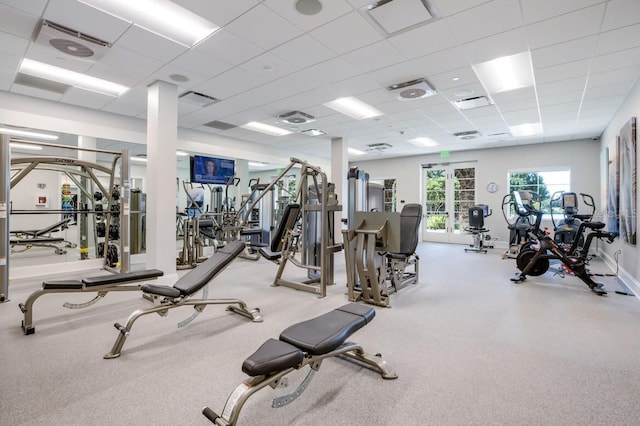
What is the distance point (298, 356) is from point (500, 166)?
958 cm

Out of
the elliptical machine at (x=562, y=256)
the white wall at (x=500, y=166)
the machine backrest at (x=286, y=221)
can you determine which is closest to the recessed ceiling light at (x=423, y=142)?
the white wall at (x=500, y=166)

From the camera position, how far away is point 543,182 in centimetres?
873

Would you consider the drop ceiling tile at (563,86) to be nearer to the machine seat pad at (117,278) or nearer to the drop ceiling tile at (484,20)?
the drop ceiling tile at (484,20)

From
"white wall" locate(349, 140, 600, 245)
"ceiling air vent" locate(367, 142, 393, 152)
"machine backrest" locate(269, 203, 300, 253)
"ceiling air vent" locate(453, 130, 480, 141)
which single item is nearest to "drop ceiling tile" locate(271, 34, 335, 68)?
"machine backrest" locate(269, 203, 300, 253)

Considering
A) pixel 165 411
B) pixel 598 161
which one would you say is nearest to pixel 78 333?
pixel 165 411

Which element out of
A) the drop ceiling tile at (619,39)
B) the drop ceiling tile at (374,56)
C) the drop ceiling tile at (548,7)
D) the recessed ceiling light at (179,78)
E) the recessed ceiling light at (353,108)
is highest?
the recessed ceiling light at (353,108)

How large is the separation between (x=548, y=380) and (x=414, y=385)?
898 millimetres

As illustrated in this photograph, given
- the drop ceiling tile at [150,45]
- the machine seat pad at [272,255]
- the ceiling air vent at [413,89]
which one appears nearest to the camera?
the drop ceiling tile at [150,45]

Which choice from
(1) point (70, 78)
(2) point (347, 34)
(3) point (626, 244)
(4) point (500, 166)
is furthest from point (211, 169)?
(4) point (500, 166)

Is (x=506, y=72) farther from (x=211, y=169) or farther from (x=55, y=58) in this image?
(x=211, y=169)

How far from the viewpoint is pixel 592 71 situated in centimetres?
414

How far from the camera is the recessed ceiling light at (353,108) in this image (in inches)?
218

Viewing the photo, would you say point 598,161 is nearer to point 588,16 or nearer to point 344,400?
point 588,16

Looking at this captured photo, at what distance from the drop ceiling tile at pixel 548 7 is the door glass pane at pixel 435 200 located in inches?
303
